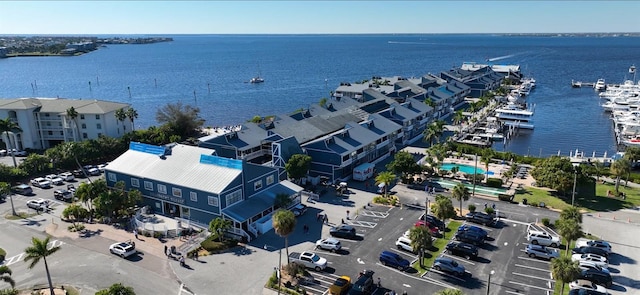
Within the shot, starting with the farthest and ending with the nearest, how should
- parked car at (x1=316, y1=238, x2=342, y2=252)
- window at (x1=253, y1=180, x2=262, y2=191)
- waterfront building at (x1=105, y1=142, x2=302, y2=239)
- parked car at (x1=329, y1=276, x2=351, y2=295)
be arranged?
1. window at (x1=253, y1=180, x2=262, y2=191)
2. waterfront building at (x1=105, y1=142, x2=302, y2=239)
3. parked car at (x1=316, y1=238, x2=342, y2=252)
4. parked car at (x1=329, y1=276, x2=351, y2=295)

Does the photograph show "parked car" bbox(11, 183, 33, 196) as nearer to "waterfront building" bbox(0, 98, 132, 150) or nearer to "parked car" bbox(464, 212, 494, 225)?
"waterfront building" bbox(0, 98, 132, 150)

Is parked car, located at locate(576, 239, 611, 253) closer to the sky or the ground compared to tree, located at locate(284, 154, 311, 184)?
closer to the ground

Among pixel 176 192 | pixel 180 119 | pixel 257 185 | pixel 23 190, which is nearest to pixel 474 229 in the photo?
pixel 257 185

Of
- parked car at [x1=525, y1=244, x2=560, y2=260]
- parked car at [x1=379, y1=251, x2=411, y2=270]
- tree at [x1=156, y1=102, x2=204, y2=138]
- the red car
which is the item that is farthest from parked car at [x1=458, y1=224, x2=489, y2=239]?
tree at [x1=156, y1=102, x2=204, y2=138]

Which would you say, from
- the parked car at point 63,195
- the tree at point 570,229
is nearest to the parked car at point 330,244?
the tree at point 570,229

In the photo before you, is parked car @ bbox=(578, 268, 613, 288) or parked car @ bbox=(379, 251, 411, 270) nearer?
parked car @ bbox=(578, 268, 613, 288)

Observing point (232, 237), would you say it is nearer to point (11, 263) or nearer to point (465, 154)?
point (11, 263)

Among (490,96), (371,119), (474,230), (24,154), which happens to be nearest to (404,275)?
(474,230)

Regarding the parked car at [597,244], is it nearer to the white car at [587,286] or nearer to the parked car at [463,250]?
the white car at [587,286]
